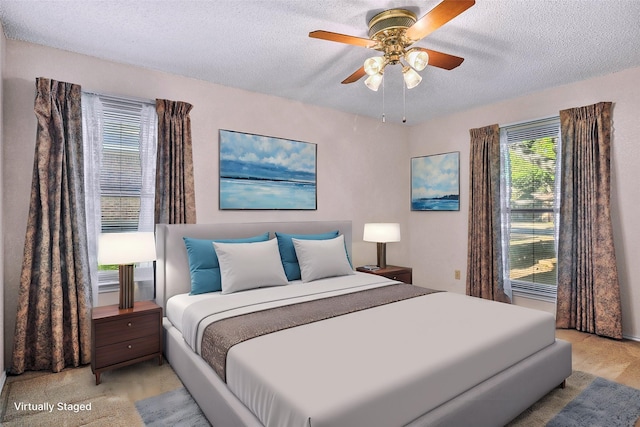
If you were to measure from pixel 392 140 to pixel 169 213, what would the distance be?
325 cm

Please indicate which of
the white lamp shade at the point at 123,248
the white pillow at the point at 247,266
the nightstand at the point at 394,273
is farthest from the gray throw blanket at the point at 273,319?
the nightstand at the point at 394,273

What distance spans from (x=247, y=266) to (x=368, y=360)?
60.2 inches

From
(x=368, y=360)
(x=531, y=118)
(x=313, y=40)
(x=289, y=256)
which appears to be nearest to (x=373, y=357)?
(x=368, y=360)

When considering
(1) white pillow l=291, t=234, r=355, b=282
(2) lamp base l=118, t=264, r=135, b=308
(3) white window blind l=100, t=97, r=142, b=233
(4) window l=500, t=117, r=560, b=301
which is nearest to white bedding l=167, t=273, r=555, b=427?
(2) lamp base l=118, t=264, r=135, b=308

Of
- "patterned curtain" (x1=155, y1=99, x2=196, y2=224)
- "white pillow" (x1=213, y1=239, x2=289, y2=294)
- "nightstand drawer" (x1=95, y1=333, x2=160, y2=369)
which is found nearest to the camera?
"nightstand drawer" (x1=95, y1=333, x2=160, y2=369)

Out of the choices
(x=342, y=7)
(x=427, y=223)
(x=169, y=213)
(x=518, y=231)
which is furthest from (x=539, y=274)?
(x=169, y=213)

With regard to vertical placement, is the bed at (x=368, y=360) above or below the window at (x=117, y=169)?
below

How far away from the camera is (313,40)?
2652mm

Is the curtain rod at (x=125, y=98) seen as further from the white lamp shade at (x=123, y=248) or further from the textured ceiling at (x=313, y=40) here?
the white lamp shade at (x=123, y=248)

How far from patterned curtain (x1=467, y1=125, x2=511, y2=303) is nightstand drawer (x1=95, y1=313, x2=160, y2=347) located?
11.6ft

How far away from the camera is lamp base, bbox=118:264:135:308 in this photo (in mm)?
2672

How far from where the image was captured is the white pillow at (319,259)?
10.7 ft

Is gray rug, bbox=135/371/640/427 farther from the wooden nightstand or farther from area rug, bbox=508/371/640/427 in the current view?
the wooden nightstand

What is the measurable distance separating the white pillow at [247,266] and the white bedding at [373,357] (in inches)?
11.7
